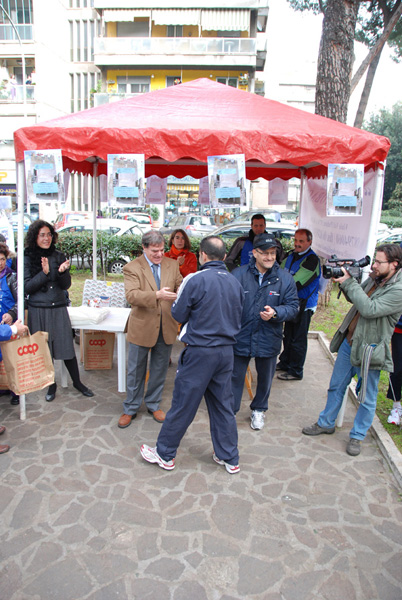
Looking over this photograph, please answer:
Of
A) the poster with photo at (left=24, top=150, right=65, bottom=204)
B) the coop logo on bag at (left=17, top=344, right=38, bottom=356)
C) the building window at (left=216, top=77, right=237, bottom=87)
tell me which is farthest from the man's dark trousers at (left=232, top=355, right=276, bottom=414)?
the building window at (left=216, top=77, right=237, bottom=87)

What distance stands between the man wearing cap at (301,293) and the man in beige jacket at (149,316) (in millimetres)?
1632

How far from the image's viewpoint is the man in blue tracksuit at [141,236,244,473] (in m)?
2.99

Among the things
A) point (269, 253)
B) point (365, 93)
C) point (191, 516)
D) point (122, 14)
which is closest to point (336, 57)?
point (365, 93)

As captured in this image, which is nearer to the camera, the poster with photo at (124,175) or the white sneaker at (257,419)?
the poster with photo at (124,175)

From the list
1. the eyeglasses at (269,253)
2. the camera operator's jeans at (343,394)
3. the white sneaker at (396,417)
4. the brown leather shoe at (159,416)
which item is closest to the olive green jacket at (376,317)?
the camera operator's jeans at (343,394)

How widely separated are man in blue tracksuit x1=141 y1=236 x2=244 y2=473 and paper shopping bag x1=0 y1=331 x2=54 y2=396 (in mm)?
1384

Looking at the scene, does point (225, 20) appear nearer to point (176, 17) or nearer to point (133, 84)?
point (176, 17)

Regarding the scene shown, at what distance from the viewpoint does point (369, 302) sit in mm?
3293

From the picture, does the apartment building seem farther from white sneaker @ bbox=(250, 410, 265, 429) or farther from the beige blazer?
white sneaker @ bbox=(250, 410, 265, 429)

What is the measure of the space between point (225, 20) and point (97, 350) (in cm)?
2786

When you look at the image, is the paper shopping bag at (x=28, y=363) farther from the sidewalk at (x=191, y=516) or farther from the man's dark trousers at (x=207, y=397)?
the man's dark trousers at (x=207, y=397)

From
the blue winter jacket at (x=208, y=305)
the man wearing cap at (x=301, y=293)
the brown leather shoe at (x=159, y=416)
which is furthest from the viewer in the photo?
the man wearing cap at (x=301, y=293)

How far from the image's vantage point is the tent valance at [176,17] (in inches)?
1040

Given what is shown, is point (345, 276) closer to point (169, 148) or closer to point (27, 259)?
point (169, 148)
